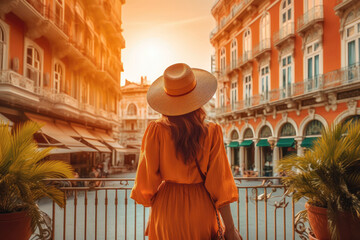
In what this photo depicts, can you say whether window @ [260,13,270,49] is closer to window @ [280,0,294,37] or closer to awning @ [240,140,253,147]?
window @ [280,0,294,37]

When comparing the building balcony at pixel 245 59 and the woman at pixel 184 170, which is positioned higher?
the building balcony at pixel 245 59

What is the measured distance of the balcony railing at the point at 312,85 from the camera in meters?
10.8

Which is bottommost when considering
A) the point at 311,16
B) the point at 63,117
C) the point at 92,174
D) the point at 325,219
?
the point at 92,174

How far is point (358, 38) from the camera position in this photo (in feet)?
34.6

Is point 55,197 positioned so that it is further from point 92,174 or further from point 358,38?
point 358,38

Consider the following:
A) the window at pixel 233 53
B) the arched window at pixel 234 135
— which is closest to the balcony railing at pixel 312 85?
the arched window at pixel 234 135

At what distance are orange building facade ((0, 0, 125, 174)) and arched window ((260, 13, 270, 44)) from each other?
10838mm

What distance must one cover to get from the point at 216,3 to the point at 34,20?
1763 centimetres

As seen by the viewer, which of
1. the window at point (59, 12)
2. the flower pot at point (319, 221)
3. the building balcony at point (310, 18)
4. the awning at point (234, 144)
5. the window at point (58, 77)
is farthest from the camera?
the awning at point (234, 144)

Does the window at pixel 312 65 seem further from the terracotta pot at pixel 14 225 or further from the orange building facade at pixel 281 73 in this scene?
the terracotta pot at pixel 14 225

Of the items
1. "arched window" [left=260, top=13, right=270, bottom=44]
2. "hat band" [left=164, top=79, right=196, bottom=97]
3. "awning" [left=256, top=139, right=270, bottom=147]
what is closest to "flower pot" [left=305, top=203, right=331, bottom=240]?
"hat band" [left=164, top=79, right=196, bottom=97]

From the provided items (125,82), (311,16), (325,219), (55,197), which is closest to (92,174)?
(55,197)

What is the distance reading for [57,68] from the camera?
1360cm

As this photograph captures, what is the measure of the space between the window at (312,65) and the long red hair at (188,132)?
12713 millimetres
